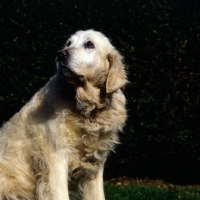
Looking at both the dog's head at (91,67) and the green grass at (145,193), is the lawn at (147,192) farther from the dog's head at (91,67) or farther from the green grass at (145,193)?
the dog's head at (91,67)

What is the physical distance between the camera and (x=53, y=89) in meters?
5.45

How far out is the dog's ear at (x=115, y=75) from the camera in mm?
5449

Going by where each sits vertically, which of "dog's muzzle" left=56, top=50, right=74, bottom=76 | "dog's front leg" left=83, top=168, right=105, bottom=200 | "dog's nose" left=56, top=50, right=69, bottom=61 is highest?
"dog's nose" left=56, top=50, right=69, bottom=61

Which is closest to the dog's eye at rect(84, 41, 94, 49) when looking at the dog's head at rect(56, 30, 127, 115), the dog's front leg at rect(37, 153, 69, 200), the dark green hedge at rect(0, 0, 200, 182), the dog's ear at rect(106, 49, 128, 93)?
the dog's head at rect(56, 30, 127, 115)

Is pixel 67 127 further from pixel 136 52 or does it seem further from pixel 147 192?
pixel 136 52

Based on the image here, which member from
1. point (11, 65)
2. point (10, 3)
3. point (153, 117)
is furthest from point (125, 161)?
point (10, 3)

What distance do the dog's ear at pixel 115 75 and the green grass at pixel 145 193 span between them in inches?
78.4

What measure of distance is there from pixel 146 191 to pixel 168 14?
2.44 m

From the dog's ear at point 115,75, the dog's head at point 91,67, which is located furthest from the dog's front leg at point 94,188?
the dog's ear at point 115,75

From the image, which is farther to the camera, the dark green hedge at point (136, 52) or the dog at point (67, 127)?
the dark green hedge at point (136, 52)

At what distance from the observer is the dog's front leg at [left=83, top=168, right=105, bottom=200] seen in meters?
5.82

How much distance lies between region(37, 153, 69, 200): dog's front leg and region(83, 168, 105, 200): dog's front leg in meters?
0.60

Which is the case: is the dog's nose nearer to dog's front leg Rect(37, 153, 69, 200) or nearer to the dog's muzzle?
the dog's muzzle

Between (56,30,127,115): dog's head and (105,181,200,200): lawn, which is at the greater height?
(56,30,127,115): dog's head
